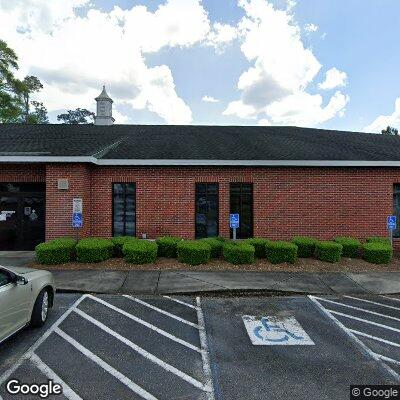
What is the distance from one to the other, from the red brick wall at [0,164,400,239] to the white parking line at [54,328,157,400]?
7335 millimetres

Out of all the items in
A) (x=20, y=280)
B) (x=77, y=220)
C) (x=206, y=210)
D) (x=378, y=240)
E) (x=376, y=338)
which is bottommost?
(x=376, y=338)

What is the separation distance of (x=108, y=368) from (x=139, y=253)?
19.0ft

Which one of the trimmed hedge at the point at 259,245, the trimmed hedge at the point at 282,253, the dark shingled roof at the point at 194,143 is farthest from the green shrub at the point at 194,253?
the dark shingled roof at the point at 194,143

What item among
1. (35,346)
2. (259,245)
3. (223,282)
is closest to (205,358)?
(35,346)

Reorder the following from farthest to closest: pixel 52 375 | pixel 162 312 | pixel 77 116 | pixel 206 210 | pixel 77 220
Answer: pixel 77 116 → pixel 206 210 → pixel 77 220 → pixel 162 312 → pixel 52 375

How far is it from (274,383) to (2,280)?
174 inches

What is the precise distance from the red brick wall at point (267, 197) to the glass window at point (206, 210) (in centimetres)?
27

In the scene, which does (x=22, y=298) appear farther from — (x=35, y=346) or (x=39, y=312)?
(x=35, y=346)

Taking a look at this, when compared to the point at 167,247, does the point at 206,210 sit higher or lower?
higher

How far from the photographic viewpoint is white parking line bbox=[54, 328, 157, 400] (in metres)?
4.03

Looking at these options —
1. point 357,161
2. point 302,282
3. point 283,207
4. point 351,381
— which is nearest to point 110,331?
point 351,381

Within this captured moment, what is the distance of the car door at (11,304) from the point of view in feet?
15.6

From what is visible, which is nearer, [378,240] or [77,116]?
[378,240]

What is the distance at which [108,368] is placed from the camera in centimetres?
459
